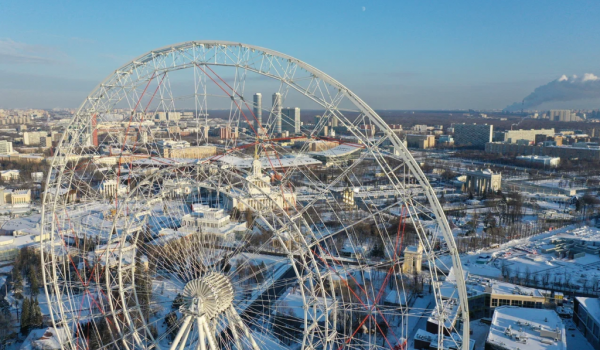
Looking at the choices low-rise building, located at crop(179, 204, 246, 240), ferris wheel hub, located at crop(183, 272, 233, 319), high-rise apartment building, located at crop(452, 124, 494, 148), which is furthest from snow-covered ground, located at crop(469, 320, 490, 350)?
high-rise apartment building, located at crop(452, 124, 494, 148)

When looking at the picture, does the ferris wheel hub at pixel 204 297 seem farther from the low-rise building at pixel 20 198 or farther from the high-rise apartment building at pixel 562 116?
the high-rise apartment building at pixel 562 116

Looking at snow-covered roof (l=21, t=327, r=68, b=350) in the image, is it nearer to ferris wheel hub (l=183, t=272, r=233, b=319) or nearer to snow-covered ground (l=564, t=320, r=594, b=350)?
ferris wheel hub (l=183, t=272, r=233, b=319)

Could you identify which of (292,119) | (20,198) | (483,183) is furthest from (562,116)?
(292,119)

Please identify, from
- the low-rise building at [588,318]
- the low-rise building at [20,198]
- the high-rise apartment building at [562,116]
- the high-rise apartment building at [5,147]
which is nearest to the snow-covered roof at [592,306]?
the low-rise building at [588,318]

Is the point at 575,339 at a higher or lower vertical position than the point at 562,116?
lower

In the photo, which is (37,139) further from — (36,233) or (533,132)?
(533,132)

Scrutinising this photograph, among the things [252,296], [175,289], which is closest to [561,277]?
[252,296]

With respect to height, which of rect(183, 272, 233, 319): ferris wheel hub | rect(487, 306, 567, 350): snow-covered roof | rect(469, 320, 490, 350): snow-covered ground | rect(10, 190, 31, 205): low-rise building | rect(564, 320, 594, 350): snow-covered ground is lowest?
rect(469, 320, 490, 350): snow-covered ground

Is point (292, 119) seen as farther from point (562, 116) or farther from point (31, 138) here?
point (562, 116)
